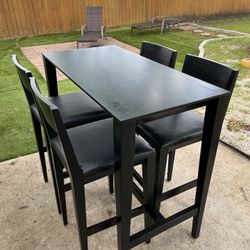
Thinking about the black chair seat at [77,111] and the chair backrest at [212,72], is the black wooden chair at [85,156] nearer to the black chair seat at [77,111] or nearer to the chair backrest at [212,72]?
the black chair seat at [77,111]

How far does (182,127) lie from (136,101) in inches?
21.5

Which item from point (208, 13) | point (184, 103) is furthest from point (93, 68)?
point (208, 13)

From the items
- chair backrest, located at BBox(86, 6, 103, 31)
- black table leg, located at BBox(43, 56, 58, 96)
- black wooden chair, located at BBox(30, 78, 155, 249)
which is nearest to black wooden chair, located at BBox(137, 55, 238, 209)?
black wooden chair, located at BBox(30, 78, 155, 249)

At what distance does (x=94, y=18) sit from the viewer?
693 cm

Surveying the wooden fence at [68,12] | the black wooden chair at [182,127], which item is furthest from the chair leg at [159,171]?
the wooden fence at [68,12]

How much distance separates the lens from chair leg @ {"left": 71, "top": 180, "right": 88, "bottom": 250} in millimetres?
1238

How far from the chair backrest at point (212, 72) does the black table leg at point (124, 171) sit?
2.43ft

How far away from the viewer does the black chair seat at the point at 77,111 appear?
5.64 ft

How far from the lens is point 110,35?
7883 millimetres

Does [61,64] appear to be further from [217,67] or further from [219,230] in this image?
[219,230]

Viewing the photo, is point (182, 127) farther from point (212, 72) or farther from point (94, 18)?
point (94, 18)

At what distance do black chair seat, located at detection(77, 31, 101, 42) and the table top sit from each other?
14.1 feet

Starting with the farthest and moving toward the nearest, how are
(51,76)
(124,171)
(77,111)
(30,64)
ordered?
(30,64) → (51,76) → (77,111) → (124,171)

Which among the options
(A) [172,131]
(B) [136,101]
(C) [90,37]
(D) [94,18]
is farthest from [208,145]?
(D) [94,18]
